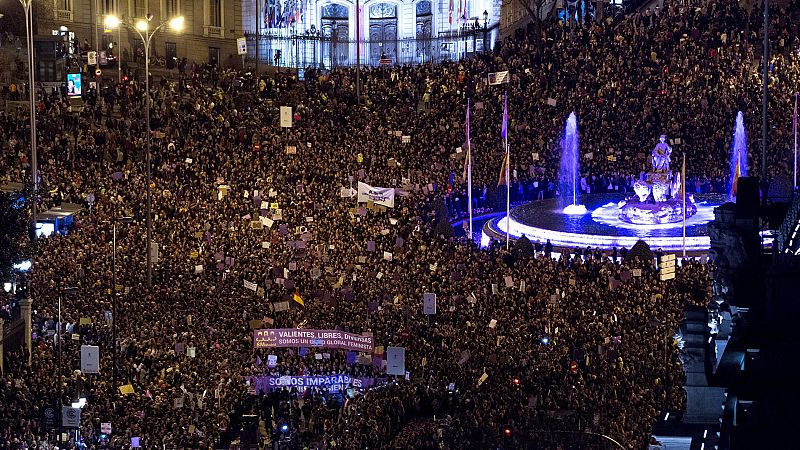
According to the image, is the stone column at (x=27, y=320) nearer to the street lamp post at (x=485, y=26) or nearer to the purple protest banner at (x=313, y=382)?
the purple protest banner at (x=313, y=382)

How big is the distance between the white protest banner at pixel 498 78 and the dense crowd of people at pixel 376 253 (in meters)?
0.55

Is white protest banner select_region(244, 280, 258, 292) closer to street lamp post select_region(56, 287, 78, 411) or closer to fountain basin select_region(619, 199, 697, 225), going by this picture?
street lamp post select_region(56, 287, 78, 411)

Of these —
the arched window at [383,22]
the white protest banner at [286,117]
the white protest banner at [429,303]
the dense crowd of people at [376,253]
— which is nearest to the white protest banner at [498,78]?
the dense crowd of people at [376,253]

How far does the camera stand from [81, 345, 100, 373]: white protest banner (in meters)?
40.4

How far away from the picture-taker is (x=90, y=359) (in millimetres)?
40625

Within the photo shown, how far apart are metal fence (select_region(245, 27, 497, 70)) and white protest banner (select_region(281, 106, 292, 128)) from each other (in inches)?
762

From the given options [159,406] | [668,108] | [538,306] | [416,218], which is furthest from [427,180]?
[159,406]

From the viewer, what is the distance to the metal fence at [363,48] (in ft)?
262

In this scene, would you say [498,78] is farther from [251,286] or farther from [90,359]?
[90,359]

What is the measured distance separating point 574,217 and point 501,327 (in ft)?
42.3

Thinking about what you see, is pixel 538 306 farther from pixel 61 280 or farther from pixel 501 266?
pixel 61 280

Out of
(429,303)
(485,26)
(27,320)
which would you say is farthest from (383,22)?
(27,320)

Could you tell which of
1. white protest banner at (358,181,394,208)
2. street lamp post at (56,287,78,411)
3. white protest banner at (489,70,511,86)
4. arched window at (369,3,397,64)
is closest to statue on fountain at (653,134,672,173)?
white protest banner at (358,181,394,208)

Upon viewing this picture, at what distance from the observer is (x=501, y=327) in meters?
41.3
